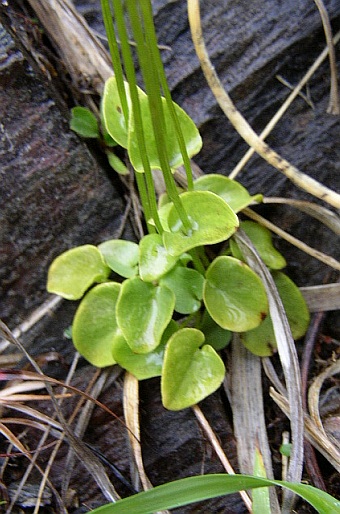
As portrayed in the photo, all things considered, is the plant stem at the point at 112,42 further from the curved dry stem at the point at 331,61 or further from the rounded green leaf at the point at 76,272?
the curved dry stem at the point at 331,61

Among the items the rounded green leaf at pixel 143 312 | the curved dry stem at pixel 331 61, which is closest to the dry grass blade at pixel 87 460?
the rounded green leaf at pixel 143 312

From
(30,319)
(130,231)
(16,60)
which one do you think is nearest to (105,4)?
(16,60)

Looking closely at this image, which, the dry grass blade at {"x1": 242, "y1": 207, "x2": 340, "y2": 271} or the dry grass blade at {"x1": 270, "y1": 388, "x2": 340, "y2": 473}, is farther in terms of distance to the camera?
the dry grass blade at {"x1": 242, "y1": 207, "x2": 340, "y2": 271}

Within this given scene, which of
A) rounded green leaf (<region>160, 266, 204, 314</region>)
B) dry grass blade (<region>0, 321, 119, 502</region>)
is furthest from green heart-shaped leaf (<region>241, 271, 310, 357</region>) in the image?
dry grass blade (<region>0, 321, 119, 502</region>)

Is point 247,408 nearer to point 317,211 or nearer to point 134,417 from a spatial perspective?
point 134,417

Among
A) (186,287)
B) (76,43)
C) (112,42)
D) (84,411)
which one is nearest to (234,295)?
(186,287)

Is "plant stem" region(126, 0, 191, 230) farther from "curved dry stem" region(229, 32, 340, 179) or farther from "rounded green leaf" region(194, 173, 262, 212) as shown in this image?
"curved dry stem" region(229, 32, 340, 179)
